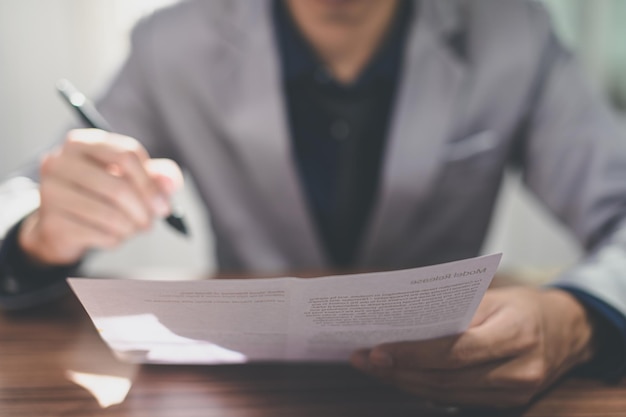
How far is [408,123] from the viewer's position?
0.88m

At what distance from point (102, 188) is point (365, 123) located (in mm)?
481

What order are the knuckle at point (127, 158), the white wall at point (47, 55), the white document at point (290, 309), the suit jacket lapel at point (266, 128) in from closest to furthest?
the white document at point (290, 309), the knuckle at point (127, 158), the suit jacket lapel at point (266, 128), the white wall at point (47, 55)

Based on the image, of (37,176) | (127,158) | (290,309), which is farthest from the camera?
(37,176)

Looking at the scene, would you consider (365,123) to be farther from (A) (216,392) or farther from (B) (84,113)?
(A) (216,392)

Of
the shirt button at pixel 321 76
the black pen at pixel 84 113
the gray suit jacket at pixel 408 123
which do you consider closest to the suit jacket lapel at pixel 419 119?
the gray suit jacket at pixel 408 123

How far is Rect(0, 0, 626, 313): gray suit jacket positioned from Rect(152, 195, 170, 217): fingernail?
0.30 metres

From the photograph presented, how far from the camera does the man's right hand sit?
0.57 meters

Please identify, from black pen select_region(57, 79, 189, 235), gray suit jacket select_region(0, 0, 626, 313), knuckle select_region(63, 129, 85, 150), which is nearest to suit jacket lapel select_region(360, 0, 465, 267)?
gray suit jacket select_region(0, 0, 626, 313)

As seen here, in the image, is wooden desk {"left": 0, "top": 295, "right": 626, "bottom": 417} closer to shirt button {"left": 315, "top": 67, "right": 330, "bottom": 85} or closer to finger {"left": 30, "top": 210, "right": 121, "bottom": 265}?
finger {"left": 30, "top": 210, "right": 121, "bottom": 265}

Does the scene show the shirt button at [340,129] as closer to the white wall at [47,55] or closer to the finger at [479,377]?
the finger at [479,377]

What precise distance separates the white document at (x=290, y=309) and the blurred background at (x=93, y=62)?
1.04m

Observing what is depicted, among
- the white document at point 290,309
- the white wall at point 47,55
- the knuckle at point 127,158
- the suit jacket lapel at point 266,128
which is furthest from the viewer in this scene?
the white wall at point 47,55

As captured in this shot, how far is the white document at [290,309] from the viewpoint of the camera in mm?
377

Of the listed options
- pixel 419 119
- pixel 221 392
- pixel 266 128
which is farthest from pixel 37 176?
pixel 419 119
